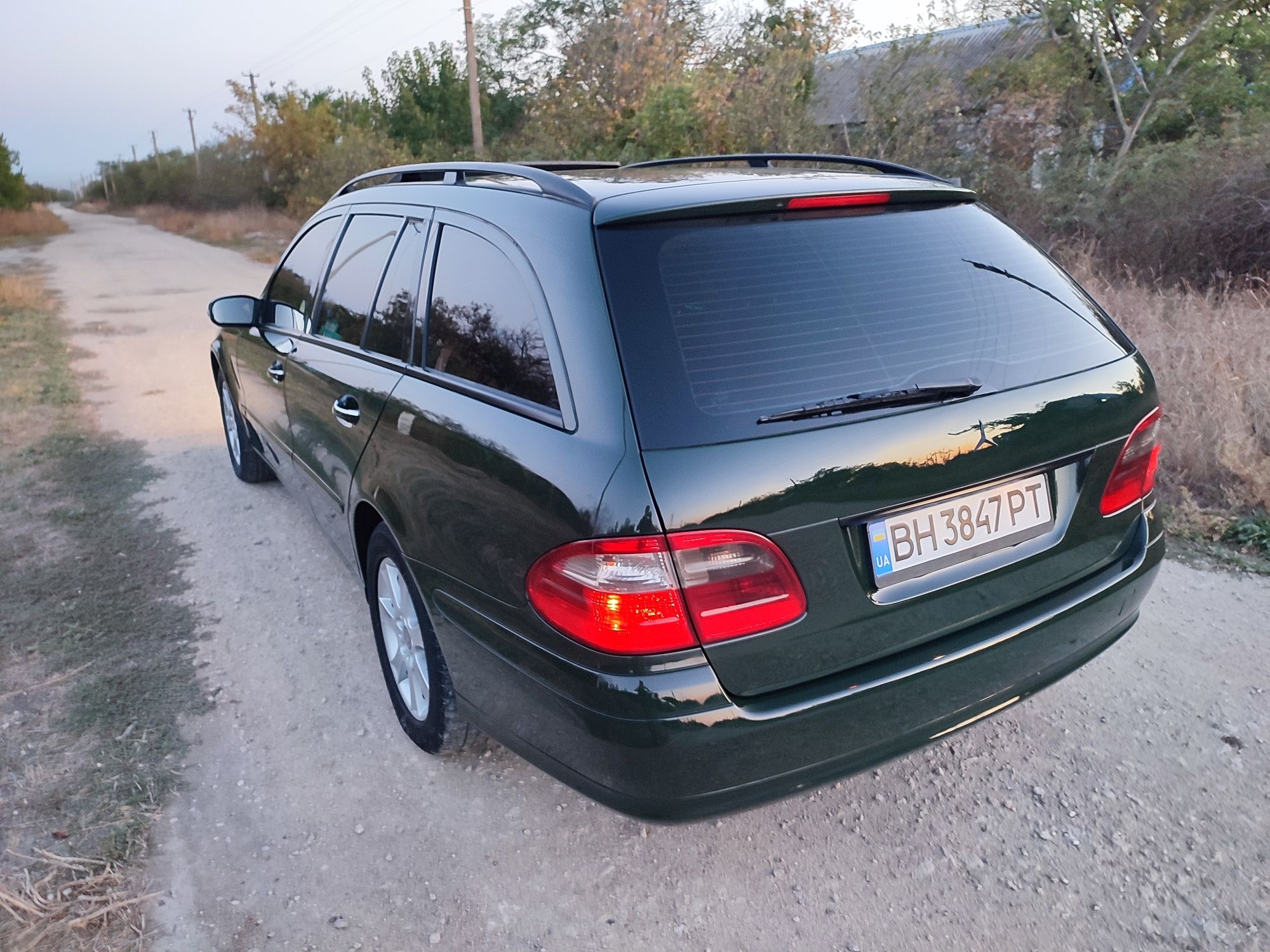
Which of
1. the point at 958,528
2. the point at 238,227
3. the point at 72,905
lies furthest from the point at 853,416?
the point at 238,227

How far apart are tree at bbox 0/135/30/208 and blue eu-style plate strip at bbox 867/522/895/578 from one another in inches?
2320

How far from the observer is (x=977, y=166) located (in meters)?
11.2

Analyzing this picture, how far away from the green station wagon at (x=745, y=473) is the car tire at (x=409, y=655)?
26mm

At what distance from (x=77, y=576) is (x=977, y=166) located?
428 inches

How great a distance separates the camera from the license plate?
192 cm

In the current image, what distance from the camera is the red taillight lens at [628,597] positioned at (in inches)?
68.9

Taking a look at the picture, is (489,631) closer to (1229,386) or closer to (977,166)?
(1229,386)

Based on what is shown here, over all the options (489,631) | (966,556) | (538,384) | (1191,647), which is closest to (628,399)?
(538,384)

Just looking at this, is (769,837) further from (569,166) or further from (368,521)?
(569,166)

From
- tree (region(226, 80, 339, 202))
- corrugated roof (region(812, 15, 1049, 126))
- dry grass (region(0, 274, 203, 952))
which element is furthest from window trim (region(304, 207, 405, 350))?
tree (region(226, 80, 339, 202))

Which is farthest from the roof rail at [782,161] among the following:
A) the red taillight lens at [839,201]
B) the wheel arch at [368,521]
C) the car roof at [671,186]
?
the wheel arch at [368,521]

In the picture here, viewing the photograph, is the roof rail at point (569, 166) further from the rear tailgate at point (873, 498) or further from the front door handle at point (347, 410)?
the rear tailgate at point (873, 498)

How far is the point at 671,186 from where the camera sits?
2.25 meters

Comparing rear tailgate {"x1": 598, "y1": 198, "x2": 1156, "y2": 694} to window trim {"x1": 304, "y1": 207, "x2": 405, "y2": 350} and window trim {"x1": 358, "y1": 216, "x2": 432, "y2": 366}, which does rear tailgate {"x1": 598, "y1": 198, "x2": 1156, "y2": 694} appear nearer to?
window trim {"x1": 358, "y1": 216, "x2": 432, "y2": 366}
